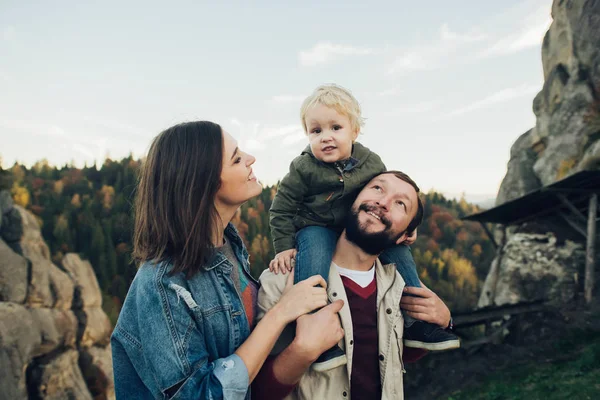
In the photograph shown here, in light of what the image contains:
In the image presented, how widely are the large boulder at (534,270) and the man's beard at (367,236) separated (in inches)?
528

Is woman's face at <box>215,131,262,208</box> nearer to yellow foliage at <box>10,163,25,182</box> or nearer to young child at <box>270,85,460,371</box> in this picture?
young child at <box>270,85,460,371</box>

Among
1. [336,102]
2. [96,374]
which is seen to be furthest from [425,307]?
[96,374]

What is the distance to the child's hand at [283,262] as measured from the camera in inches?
119

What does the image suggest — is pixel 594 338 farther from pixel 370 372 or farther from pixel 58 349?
pixel 58 349

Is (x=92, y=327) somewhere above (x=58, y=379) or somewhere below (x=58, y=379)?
above

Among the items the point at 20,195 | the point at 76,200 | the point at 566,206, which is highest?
the point at 20,195

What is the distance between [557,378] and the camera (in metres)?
9.45

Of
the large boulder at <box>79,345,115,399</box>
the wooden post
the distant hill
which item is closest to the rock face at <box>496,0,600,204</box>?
the wooden post

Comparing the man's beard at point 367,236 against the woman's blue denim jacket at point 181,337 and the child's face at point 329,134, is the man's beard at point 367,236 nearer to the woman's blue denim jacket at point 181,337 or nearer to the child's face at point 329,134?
the child's face at point 329,134

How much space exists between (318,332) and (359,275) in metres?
0.72

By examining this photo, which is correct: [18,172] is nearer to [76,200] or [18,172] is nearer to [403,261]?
[76,200]

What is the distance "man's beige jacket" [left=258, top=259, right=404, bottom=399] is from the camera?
267cm

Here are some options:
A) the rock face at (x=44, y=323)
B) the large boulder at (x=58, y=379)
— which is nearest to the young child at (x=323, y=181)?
the rock face at (x=44, y=323)

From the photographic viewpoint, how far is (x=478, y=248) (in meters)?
57.6
